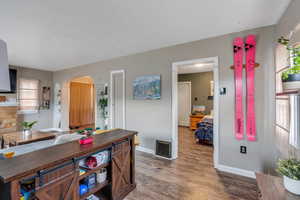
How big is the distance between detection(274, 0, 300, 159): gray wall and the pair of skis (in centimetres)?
32

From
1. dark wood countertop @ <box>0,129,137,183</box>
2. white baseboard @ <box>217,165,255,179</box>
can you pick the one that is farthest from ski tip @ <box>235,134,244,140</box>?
dark wood countertop @ <box>0,129,137,183</box>

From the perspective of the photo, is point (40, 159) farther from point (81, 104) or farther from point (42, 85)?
point (81, 104)

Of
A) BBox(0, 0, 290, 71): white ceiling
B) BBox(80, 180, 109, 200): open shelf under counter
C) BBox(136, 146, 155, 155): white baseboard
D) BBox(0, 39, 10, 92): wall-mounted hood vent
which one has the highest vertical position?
BBox(0, 0, 290, 71): white ceiling

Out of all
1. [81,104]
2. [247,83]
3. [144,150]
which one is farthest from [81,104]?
[247,83]

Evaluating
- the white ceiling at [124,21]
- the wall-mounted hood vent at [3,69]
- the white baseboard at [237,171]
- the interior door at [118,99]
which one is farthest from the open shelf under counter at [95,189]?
the interior door at [118,99]

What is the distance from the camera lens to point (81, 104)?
23.2ft

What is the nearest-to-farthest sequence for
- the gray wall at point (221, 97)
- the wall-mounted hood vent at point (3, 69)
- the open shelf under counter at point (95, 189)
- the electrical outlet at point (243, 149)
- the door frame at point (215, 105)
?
the wall-mounted hood vent at point (3, 69) → the open shelf under counter at point (95, 189) → the gray wall at point (221, 97) → the electrical outlet at point (243, 149) → the door frame at point (215, 105)

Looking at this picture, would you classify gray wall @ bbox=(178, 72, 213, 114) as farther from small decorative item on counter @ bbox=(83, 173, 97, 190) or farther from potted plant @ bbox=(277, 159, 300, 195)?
small decorative item on counter @ bbox=(83, 173, 97, 190)

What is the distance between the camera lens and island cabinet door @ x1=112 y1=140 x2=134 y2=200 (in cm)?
→ 174

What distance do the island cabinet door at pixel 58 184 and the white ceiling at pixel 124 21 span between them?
6.44ft

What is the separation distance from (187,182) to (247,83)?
2003mm

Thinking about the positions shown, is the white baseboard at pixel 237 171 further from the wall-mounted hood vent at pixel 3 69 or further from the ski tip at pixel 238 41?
the wall-mounted hood vent at pixel 3 69

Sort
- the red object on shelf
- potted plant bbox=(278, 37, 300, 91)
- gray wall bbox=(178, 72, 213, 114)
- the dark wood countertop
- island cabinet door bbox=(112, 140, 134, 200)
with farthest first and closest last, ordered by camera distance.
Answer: gray wall bbox=(178, 72, 213, 114) → island cabinet door bbox=(112, 140, 134, 200) → the red object on shelf → potted plant bbox=(278, 37, 300, 91) → the dark wood countertop

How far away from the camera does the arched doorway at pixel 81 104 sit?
6.61 metres
